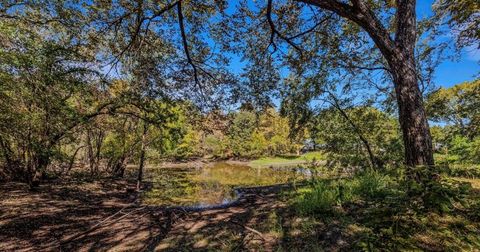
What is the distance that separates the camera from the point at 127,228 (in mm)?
4898

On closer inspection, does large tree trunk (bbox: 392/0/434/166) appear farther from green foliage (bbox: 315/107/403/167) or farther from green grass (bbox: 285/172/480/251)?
green foliage (bbox: 315/107/403/167)

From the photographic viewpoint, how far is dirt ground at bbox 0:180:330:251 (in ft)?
12.1

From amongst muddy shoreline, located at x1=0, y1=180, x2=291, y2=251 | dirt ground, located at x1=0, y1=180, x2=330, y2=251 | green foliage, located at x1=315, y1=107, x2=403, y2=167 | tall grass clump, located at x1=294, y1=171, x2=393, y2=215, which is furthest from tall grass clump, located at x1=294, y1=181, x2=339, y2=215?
green foliage, located at x1=315, y1=107, x2=403, y2=167

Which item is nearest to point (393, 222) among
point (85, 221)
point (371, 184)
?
point (371, 184)

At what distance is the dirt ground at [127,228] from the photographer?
3688mm

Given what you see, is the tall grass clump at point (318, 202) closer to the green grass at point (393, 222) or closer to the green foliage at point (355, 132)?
the green grass at point (393, 222)

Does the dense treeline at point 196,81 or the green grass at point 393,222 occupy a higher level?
the dense treeline at point 196,81

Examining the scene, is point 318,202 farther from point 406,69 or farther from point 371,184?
point 406,69

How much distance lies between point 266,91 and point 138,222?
396cm

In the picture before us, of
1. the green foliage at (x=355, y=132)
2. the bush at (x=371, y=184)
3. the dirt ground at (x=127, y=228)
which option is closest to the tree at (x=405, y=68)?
the bush at (x=371, y=184)

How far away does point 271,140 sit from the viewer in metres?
32.9

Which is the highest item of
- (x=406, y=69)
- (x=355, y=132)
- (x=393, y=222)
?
(x=406, y=69)

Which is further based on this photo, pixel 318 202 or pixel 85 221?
pixel 85 221


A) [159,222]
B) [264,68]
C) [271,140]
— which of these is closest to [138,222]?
[159,222]
